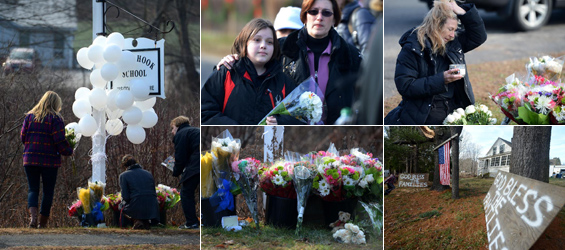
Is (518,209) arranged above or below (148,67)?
below

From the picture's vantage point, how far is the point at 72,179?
8.30 m

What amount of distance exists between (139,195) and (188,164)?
20.7 inches

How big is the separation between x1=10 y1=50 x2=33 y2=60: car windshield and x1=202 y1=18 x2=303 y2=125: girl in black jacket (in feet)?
20.2

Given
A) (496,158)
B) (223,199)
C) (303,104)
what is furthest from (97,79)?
(496,158)

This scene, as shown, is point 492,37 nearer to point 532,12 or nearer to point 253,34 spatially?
point 532,12

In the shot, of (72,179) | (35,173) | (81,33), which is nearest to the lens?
(35,173)

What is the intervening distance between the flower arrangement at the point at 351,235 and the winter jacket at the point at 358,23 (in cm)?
134

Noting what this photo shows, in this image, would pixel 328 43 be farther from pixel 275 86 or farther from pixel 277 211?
pixel 277 211

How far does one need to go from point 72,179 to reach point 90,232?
2993 millimetres

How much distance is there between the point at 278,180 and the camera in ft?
15.0

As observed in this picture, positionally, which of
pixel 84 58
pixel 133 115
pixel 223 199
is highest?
pixel 84 58

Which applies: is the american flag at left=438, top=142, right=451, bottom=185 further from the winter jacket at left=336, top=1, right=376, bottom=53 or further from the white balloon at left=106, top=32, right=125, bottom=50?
the white balloon at left=106, top=32, right=125, bottom=50

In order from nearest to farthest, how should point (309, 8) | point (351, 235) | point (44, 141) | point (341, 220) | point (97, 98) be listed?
point (309, 8)
point (351, 235)
point (341, 220)
point (44, 141)
point (97, 98)

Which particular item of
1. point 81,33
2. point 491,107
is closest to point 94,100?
point 491,107
